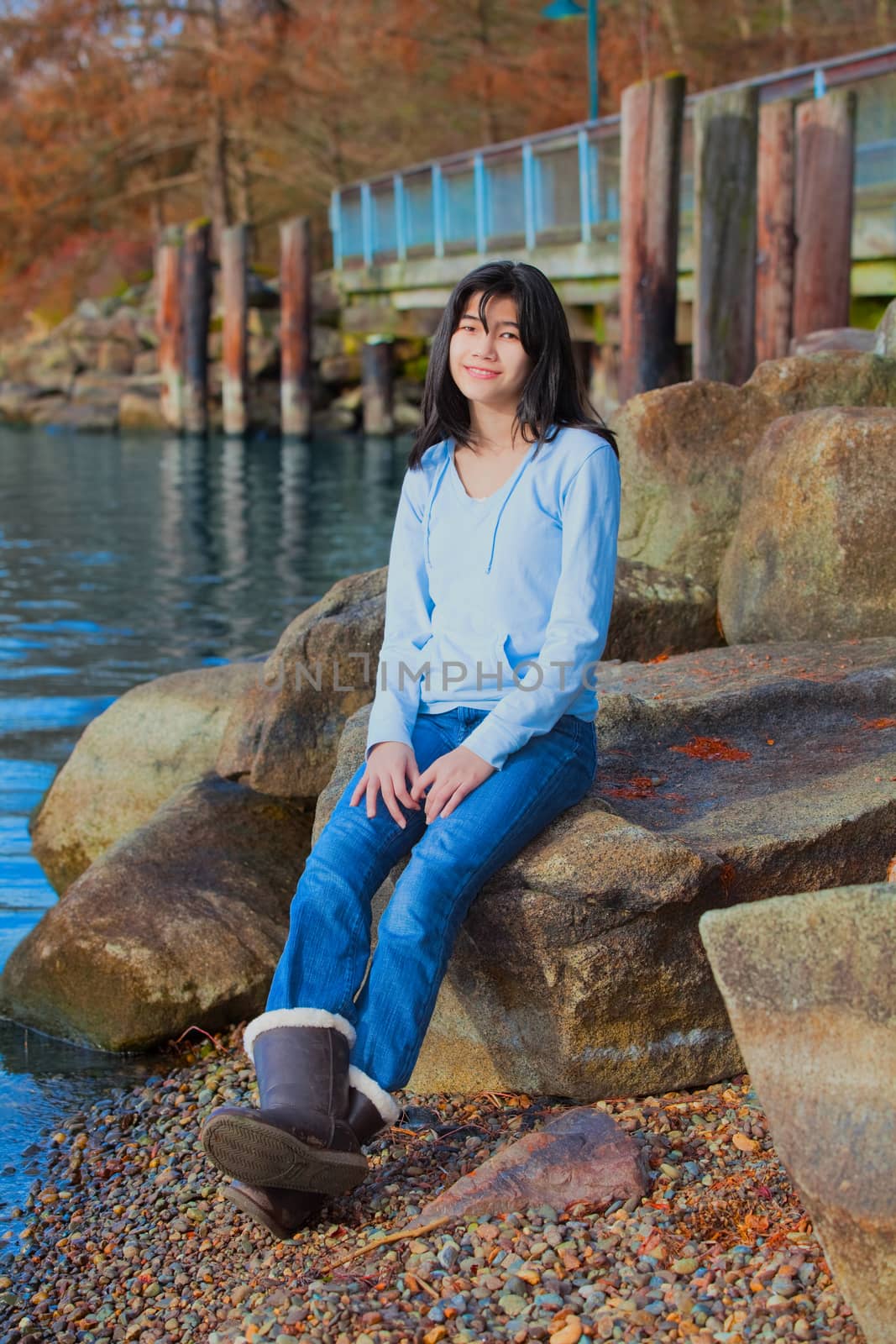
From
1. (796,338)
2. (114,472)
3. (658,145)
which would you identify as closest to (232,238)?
(114,472)

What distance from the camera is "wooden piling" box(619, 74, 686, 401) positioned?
37.8 feet

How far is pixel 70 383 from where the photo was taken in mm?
29672

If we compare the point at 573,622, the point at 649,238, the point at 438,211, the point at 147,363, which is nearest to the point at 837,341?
the point at 649,238

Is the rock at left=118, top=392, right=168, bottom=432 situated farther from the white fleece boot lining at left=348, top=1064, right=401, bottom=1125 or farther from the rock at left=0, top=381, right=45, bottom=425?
the white fleece boot lining at left=348, top=1064, right=401, bottom=1125

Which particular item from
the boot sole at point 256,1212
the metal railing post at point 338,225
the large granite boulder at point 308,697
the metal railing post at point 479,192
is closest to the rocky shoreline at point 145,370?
the metal railing post at point 338,225

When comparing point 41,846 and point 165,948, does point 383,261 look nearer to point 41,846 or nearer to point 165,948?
point 41,846

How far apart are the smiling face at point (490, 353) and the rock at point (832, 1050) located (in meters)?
1.48

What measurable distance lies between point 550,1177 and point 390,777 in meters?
0.86

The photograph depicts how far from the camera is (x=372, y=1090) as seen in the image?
9.60 feet

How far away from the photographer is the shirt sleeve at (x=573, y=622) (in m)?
3.25

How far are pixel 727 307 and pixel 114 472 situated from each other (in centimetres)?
1148

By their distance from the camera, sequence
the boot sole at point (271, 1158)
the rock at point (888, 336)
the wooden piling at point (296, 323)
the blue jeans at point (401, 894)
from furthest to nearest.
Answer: the wooden piling at point (296, 323), the rock at point (888, 336), the blue jeans at point (401, 894), the boot sole at point (271, 1158)

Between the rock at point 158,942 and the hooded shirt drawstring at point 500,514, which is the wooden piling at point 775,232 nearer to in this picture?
the rock at point 158,942

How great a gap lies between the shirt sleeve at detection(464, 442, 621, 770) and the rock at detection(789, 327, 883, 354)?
493 cm
